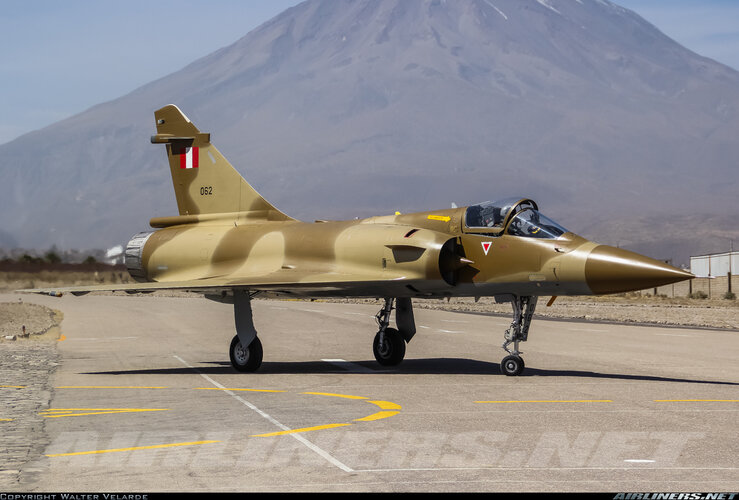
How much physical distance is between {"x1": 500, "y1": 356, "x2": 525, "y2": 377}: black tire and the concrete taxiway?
181 mm

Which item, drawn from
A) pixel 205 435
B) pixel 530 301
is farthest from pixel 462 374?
pixel 205 435

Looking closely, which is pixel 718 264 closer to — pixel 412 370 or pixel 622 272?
pixel 412 370

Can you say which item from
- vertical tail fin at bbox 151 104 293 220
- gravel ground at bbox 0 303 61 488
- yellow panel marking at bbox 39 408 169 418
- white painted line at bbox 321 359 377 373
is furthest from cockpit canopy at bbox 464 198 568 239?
gravel ground at bbox 0 303 61 488

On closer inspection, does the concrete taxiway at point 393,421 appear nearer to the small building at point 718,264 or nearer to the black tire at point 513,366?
the black tire at point 513,366

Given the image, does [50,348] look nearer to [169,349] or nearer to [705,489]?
[169,349]

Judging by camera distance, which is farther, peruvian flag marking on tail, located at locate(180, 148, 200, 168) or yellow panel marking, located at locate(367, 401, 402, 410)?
peruvian flag marking on tail, located at locate(180, 148, 200, 168)

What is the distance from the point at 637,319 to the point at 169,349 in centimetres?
2477

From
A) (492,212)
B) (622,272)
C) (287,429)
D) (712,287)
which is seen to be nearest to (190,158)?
(492,212)

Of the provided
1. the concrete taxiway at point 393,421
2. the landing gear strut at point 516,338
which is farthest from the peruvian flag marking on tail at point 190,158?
the landing gear strut at point 516,338

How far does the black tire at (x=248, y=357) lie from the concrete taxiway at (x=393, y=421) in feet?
1.26

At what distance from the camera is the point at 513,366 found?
19594mm

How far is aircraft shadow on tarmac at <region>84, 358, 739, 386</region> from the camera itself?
779 inches

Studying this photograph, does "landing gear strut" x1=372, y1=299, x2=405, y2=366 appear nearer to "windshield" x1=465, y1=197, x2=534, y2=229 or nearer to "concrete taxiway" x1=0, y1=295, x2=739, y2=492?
"concrete taxiway" x1=0, y1=295, x2=739, y2=492

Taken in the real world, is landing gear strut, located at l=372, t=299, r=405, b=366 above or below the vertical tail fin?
below
